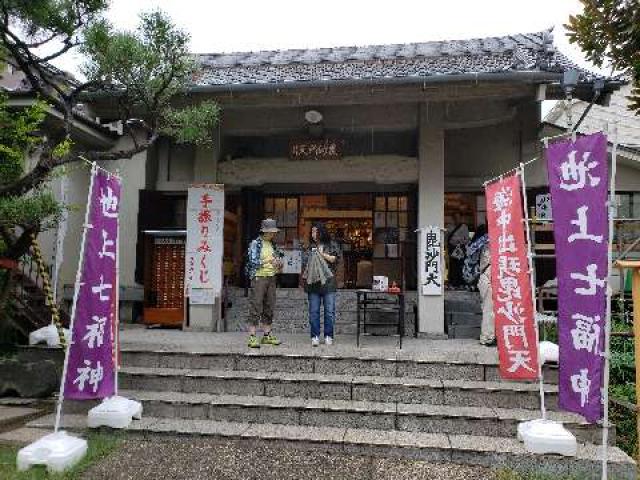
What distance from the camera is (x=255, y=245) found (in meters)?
8.05

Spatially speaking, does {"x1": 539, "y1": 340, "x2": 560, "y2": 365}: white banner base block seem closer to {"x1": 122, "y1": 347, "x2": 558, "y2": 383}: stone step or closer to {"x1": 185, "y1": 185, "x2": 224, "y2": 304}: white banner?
{"x1": 122, "y1": 347, "x2": 558, "y2": 383}: stone step

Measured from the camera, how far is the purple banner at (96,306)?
17.5 feet

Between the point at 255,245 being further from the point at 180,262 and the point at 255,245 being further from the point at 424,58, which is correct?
the point at 424,58

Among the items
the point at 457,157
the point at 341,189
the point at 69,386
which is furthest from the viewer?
the point at 341,189

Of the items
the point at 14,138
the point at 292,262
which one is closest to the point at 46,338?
the point at 14,138

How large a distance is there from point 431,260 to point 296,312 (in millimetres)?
3412

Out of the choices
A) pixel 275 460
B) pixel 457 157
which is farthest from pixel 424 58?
pixel 275 460

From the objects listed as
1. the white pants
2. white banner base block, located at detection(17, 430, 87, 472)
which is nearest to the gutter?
the white pants

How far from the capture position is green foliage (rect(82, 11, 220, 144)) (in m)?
6.44

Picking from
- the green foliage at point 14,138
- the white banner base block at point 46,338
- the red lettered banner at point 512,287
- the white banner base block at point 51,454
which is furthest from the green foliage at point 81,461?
the red lettered banner at point 512,287

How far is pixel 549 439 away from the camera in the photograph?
496 centimetres

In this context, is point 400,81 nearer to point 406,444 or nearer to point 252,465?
point 406,444

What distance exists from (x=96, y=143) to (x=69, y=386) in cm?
776

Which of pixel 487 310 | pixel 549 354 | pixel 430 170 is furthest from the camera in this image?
pixel 430 170
